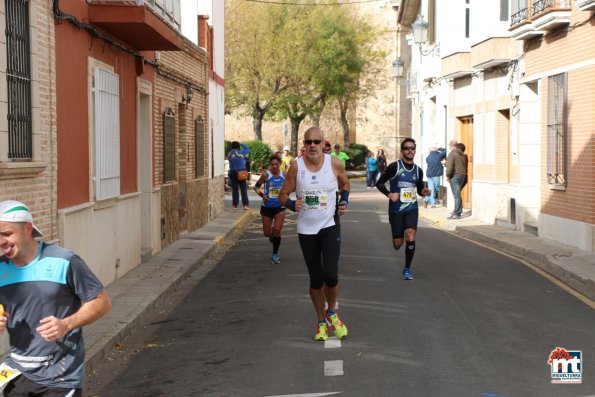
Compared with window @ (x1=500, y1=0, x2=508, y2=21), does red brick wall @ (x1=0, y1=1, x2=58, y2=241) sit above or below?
below

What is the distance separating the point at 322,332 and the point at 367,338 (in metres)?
0.41

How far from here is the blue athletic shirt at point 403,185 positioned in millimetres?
13891

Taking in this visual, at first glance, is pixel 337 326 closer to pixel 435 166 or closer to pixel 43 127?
pixel 43 127

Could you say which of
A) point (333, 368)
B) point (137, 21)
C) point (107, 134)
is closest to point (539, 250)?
point (107, 134)

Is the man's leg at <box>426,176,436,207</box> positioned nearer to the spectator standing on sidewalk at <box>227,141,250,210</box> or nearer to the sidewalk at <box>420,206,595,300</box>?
the sidewalk at <box>420,206,595,300</box>

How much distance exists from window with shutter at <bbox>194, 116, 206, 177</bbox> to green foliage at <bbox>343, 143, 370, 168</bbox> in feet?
120

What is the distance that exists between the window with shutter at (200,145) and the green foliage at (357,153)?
36487 mm

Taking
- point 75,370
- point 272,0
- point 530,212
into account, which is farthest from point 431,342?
point 272,0

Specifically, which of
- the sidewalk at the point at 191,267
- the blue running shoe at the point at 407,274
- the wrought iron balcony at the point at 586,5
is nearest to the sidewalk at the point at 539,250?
the sidewalk at the point at 191,267

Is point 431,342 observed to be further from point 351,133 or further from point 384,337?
point 351,133

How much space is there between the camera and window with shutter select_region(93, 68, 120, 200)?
523 inches

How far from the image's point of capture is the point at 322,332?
9406 mm

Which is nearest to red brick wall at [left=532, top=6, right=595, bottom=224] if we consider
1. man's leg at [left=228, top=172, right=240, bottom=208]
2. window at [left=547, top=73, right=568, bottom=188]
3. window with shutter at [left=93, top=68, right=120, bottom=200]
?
window at [left=547, top=73, right=568, bottom=188]

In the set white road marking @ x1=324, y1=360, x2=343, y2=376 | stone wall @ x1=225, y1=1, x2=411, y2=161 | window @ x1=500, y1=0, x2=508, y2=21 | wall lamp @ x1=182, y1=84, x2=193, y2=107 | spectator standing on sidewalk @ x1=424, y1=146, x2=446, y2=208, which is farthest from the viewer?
stone wall @ x1=225, y1=1, x2=411, y2=161
